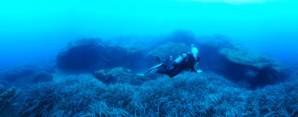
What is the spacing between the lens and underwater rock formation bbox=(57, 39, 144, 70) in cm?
1404

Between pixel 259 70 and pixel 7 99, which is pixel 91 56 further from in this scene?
pixel 259 70

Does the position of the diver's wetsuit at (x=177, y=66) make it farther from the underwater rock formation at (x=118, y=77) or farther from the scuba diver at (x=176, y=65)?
the underwater rock formation at (x=118, y=77)

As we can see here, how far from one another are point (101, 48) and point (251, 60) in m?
15.3

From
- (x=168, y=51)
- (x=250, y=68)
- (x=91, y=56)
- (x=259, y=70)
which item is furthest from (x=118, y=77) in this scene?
(x=259, y=70)

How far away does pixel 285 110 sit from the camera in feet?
12.8

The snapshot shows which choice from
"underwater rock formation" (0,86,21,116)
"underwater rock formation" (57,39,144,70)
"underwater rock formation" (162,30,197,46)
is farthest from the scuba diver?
"underwater rock formation" (162,30,197,46)

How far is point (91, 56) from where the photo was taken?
14.9m

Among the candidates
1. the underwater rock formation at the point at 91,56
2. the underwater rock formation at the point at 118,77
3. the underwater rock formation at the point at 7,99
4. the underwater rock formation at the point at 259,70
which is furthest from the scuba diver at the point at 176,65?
the underwater rock formation at the point at 91,56

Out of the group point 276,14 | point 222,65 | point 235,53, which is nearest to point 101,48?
point 222,65

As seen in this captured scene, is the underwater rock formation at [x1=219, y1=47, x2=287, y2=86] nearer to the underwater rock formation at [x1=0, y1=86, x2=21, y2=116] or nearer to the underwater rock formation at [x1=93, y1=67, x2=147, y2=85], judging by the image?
the underwater rock formation at [x1=93, y1=67, x2=147, y2=85]

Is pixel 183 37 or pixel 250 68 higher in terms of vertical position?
pixel 183 37

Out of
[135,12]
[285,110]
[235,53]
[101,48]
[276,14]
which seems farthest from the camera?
[135,12]

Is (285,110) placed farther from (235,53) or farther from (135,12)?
(135,12)

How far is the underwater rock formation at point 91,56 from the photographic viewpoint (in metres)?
14.0
